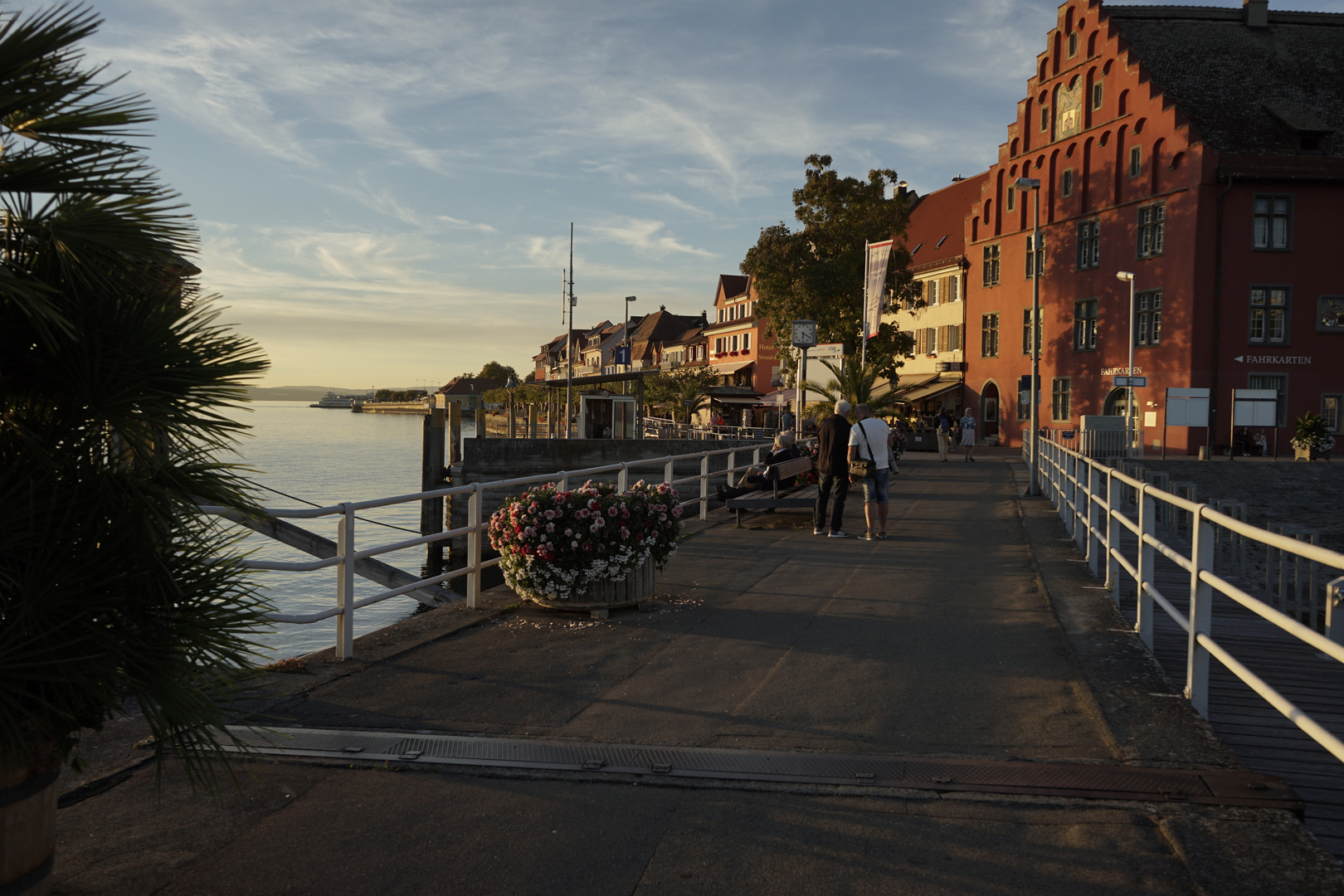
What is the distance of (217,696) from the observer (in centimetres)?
339

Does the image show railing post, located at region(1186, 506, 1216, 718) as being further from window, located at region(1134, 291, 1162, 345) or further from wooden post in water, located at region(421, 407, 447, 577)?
window, located at region(1134, 291, 1162, 345)

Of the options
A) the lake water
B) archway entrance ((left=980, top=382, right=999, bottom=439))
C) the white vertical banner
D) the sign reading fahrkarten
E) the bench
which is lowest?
the lake water

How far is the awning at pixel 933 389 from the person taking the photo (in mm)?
52031

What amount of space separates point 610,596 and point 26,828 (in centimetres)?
552

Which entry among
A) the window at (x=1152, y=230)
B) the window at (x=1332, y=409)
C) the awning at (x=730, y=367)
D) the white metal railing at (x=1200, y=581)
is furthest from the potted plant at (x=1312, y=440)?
the awning at (x=730, y=367)

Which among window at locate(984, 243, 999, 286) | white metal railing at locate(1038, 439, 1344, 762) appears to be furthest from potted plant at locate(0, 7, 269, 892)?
window at locate(984, 243, 999, 286)

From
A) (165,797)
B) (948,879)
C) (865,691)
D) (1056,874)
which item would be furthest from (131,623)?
(865,691)

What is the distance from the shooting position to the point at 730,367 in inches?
3297

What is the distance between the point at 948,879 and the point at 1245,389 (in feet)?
122

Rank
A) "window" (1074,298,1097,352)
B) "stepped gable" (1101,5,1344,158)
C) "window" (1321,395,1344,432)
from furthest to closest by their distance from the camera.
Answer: "window" (1074,298,1097,352), "stepped gable" (1101,5,1344,158), "window" (1321,395,1344,432)

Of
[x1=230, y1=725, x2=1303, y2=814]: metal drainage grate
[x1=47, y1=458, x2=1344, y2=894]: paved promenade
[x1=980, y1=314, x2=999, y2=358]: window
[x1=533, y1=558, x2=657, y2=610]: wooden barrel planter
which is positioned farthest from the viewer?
[x1=980, y1=314, x2=999, y2=358]: window

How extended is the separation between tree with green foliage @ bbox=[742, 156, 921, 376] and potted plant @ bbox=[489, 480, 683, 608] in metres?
35.3

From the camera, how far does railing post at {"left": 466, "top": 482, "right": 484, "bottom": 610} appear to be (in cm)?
852

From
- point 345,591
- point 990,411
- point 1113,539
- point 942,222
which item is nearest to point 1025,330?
point 990,411
